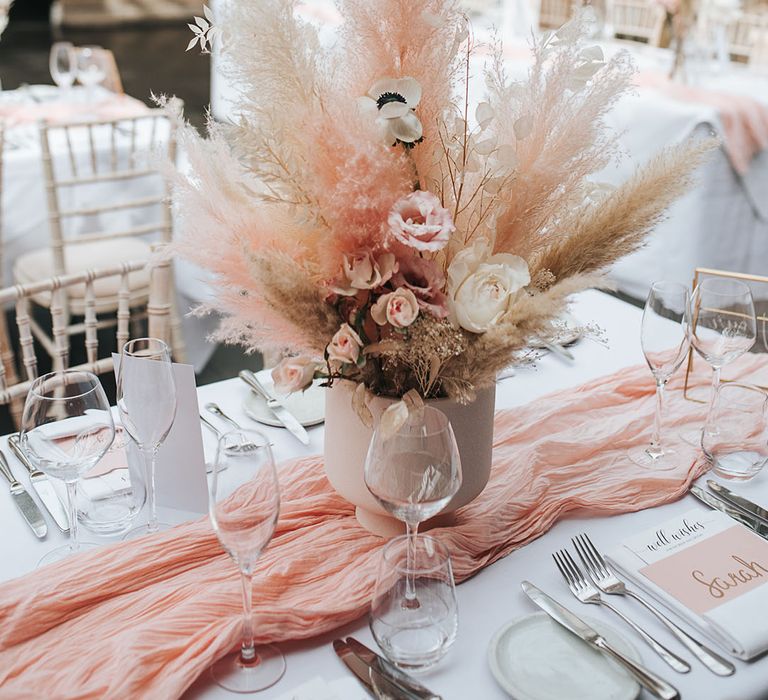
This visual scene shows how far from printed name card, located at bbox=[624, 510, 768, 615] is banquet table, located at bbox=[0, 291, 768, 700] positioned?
0.04 metres

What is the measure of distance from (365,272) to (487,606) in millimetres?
390

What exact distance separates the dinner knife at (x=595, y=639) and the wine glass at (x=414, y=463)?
16cm

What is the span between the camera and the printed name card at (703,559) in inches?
36.8

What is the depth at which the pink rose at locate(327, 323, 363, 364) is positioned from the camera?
0.86 meters

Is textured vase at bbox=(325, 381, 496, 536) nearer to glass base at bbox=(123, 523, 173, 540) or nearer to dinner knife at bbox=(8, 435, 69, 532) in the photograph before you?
glass base at bbox=(123, 523, 173, 540)

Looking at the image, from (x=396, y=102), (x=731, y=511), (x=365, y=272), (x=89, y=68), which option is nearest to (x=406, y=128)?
(x=396, y=102)

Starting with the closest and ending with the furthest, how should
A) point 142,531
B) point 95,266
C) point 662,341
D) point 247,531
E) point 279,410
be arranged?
point 247,531, point 142,531, point 662,341, point 279,410, point 95,266

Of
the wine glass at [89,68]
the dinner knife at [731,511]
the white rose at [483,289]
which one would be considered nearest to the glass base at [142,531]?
the white rose at [483,289]

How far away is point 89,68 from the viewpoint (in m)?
3.15

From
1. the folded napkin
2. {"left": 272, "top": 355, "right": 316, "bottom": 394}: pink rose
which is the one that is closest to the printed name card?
the folded napkin

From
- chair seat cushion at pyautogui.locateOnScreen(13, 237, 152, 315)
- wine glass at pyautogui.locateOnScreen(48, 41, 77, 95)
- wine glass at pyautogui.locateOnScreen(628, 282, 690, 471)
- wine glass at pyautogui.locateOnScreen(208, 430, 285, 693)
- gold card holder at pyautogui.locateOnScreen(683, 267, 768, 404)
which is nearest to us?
wine glass at pyautogui.locateOnScreen(208, 430, 285, 693)

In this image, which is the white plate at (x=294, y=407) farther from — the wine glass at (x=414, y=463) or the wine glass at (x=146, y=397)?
the wine glass at (x=414, y=463)

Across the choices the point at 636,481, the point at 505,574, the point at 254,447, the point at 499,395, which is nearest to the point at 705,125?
the point at 499,395

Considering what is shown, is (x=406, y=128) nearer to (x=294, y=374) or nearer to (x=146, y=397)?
(x=294, y=374)
